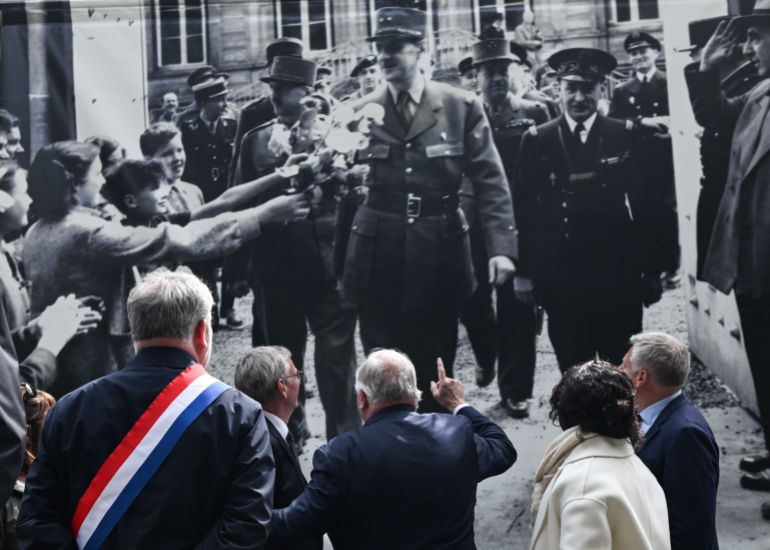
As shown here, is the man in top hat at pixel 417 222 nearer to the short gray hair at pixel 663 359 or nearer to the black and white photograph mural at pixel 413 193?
the black and white photograph mural at pixel 413 193

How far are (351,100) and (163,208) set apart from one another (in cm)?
124

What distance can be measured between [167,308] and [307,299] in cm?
268

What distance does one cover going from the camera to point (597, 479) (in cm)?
208

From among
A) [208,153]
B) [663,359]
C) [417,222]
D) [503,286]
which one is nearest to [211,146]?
[208,153]

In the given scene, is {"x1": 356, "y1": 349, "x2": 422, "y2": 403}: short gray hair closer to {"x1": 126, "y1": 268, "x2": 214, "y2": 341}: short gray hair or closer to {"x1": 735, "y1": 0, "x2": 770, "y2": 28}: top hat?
{"x1": 126, "y1": 268, "x2": 214, "y2": 341}: short gray hair

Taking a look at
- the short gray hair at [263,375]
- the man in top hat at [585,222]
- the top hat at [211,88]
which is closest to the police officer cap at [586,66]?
the man in top hat at [585,222]

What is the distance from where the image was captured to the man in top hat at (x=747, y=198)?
4.50 m

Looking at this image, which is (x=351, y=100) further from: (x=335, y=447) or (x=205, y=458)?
(x=205, y=458)

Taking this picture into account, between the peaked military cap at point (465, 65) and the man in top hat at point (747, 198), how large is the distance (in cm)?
129

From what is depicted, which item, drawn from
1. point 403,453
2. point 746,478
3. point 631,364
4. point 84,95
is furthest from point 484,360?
point 84,95

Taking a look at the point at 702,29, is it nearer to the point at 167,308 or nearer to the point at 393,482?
the point at 393,482

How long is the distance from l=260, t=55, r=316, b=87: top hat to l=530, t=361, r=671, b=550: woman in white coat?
2916 millimetres

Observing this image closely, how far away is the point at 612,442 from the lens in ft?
7.18

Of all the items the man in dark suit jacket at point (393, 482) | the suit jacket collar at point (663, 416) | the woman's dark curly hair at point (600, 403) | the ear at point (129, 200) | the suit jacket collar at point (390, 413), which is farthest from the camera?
the ear at point (129, 200)
